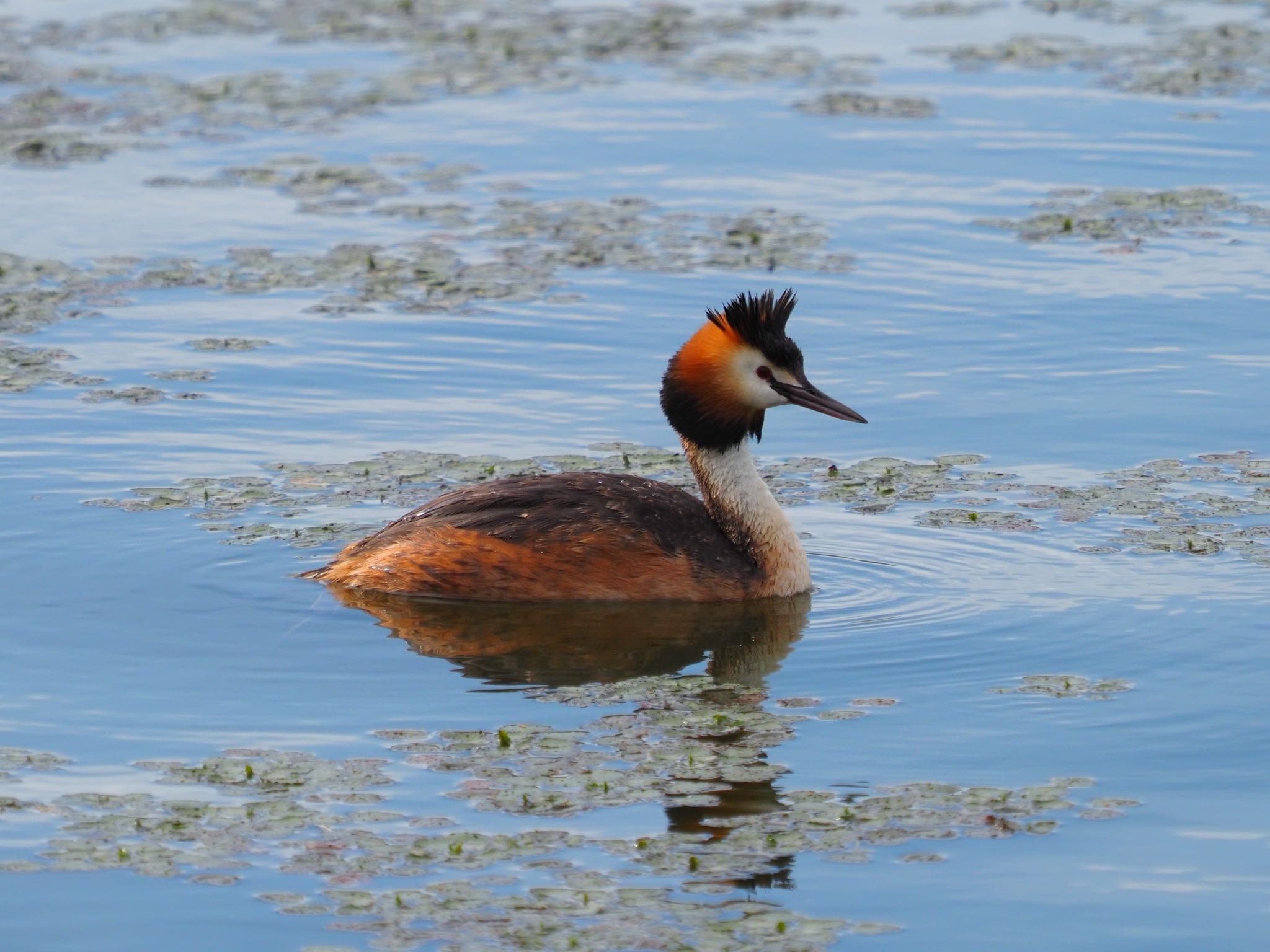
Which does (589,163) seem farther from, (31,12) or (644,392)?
(31,12)

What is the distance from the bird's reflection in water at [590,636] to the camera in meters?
9.85

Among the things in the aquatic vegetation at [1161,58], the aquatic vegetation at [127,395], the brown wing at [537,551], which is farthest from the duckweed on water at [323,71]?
the brown wing at [537,551]

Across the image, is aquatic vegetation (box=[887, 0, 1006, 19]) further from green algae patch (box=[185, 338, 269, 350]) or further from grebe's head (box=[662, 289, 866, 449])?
grebe's head (box=[662, 289, 866, 449])

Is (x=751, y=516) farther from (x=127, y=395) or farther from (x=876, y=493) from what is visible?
(x=127, y=395)

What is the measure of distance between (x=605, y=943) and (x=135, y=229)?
11455 millimetres

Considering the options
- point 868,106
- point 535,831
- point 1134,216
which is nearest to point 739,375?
point 535,831

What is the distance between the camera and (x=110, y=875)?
7457mm

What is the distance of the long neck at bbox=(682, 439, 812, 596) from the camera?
10898mm

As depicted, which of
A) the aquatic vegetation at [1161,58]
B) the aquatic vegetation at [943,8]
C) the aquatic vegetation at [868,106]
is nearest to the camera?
the aquatic vegetation at [868,106]

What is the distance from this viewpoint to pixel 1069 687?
941cm

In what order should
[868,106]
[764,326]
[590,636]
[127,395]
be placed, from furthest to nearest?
[868,106] → [127,395] → [764,326] → [590,636]

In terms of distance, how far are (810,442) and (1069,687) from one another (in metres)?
4.15

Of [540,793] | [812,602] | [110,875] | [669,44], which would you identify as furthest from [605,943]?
[669,44]

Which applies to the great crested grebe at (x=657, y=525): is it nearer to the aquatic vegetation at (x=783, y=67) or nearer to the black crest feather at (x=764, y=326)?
the black crest feather at (x=764, y=326)
